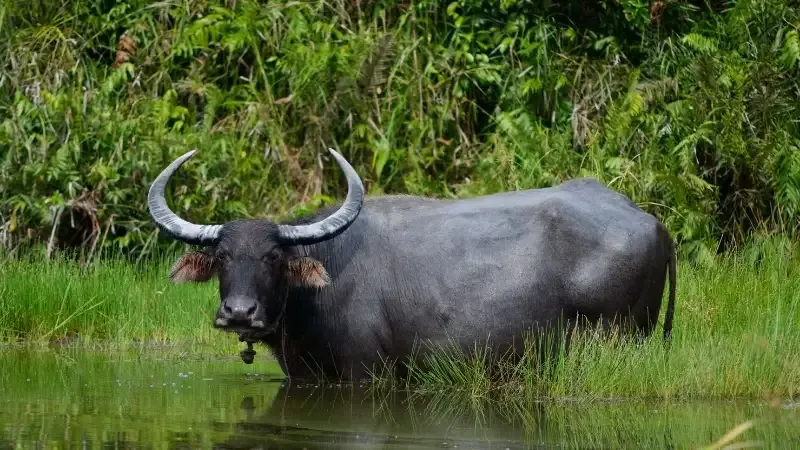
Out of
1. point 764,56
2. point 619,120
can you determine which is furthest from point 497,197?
point 764,56

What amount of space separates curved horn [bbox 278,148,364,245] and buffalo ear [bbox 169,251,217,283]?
0.53 meters

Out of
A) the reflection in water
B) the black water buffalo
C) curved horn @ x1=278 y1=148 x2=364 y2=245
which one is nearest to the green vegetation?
the black water buffalo

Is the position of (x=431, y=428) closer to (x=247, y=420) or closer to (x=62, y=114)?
(x=247, y=420)

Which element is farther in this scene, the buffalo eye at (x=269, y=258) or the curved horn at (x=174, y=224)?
the curved horn at (x=174, y=224)

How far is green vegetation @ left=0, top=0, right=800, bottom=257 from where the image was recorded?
13.1 meters

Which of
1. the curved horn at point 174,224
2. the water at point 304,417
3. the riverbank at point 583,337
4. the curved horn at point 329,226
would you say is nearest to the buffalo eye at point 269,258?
the curved horn at point 329,226

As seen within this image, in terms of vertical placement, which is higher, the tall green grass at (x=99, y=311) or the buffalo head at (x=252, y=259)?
the buffalo head at (x=252, y=259)

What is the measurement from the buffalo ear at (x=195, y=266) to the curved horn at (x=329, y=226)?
53cm

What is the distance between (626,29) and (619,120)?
1.86 meters

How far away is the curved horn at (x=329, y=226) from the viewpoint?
896 cm

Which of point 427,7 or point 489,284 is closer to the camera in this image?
point 489,284

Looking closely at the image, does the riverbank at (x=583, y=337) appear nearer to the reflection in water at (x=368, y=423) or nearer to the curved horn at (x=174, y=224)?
the reflection in water at (x=368, y=423)

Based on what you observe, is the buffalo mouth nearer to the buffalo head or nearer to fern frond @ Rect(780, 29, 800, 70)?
the buffalo head

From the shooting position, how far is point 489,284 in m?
9.12
